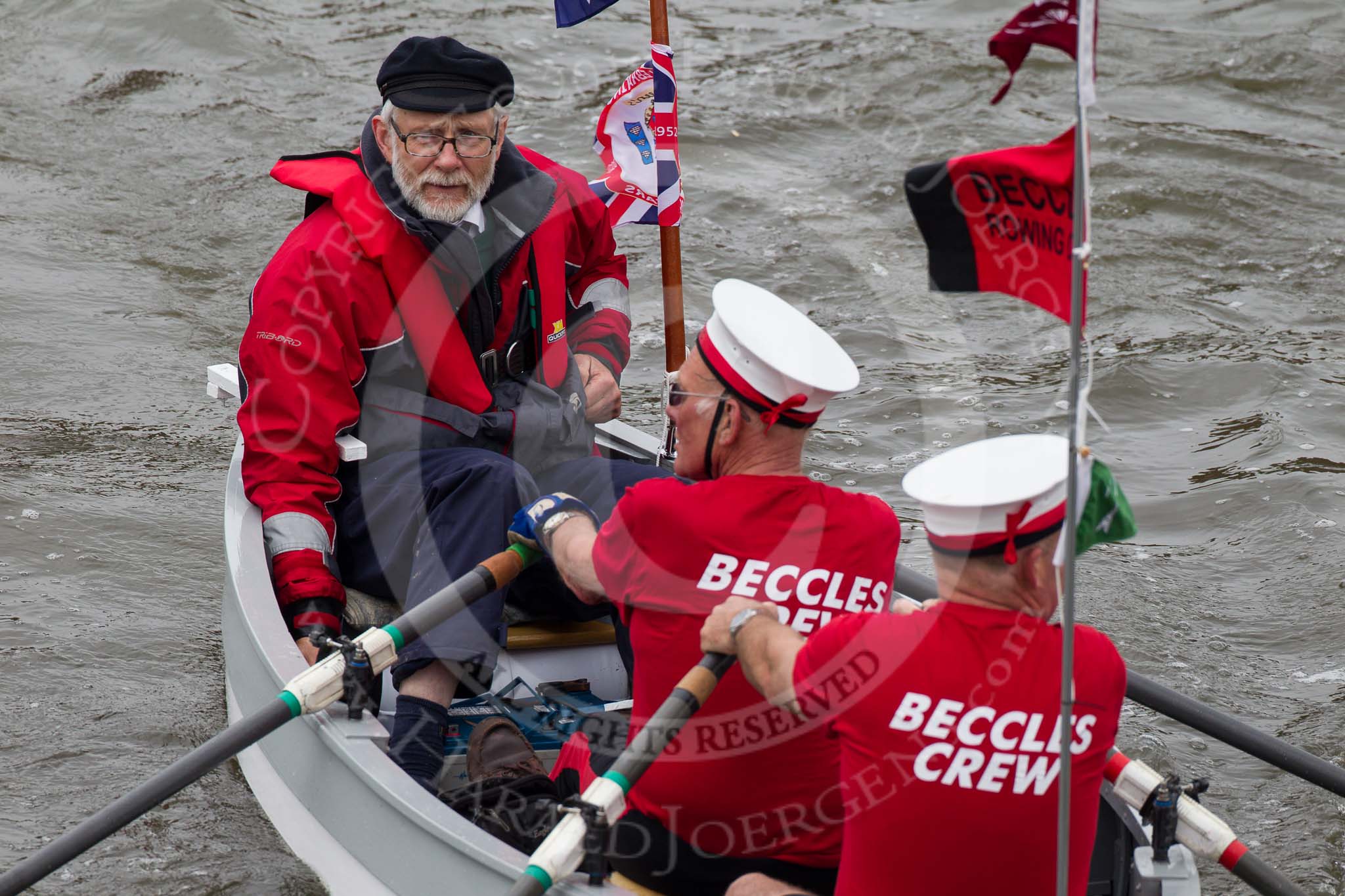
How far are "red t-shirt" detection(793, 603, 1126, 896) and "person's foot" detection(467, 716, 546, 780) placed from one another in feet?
4.03

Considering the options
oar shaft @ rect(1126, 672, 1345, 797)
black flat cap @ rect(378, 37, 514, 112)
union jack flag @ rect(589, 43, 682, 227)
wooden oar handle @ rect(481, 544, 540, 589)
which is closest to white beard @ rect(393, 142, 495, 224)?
black flat cap @ rect(378, 37, 514, 112)

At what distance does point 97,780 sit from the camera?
4641 mm

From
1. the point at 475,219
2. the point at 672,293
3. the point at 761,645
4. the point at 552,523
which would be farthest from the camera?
the point at 672,293

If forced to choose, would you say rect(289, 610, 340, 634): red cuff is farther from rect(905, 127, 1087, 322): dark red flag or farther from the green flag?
the green flag

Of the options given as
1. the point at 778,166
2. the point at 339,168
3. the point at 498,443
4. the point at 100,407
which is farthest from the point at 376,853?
the point at 778,166

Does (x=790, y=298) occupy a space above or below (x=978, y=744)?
below

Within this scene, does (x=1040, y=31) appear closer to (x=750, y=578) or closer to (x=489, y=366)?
(x=750, y=578)

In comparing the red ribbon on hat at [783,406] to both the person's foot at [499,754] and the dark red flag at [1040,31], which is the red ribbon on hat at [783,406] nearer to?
the dark red flag at [1040,31]

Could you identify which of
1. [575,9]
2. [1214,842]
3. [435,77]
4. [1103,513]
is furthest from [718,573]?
[575,9]

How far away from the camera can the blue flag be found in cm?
468

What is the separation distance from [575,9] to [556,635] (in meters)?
1.94

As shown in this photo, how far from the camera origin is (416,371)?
13.5 ft

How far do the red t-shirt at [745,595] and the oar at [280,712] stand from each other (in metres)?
0.62

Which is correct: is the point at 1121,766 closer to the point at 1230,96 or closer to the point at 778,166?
the point at 778,166
